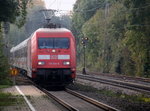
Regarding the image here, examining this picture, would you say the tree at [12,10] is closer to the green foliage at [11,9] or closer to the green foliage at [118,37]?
the green foliage at [11,9]

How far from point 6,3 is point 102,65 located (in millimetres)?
43681

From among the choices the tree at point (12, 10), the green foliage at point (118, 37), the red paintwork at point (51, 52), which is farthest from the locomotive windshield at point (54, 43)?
the green foliage at point (118, 37)

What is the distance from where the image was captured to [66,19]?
118 metres

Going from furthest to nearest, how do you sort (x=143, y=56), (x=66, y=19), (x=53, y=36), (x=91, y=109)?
(x=66, y=19)
(x=143, y=56)
(x=53, y=36)
(x=91, y=109)

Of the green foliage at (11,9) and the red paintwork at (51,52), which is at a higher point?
the green foliage at (11,9)

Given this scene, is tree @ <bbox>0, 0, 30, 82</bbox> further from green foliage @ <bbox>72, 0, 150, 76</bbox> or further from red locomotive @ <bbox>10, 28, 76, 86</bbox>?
green foliage @ <bbox>72, 0, 150, 76</bbox>

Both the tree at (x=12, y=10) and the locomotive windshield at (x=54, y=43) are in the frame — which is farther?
the locomotive windshield at (x=54, y=43)

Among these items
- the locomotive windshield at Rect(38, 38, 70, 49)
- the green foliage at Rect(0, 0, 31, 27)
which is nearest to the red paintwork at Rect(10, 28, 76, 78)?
the locomotive windshield at Rect(38, 38, 70, 49)

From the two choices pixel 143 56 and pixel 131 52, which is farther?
pixel 131 52

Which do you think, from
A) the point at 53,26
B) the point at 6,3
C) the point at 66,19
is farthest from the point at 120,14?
the point at 66,19

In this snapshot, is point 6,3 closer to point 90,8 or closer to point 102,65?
point 102,65

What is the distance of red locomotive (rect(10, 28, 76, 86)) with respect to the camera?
84.7 ft

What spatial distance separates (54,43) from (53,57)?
0.99m

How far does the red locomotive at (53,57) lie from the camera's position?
25.8 metres
